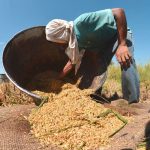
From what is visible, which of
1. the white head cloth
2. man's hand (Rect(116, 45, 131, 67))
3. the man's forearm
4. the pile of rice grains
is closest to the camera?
the pile of rice grains

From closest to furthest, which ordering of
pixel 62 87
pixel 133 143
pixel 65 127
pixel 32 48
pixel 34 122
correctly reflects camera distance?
pixel 133 143
pixel 65 127
pixel 34 122
pixel 62 87
pixel 32 48

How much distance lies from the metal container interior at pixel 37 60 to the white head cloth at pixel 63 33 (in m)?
0.38

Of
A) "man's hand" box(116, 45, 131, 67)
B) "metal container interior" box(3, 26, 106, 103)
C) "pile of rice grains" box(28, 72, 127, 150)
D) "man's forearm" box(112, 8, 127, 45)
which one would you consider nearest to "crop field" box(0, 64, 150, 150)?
"pile of rice grains" box(28, 72, 127, 150)

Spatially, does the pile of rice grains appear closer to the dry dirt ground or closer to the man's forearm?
the dry dirt ground

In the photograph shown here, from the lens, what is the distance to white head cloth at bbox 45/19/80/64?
3.74m

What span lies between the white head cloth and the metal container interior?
1.26 feet

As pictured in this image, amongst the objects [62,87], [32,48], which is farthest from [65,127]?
[32,48]

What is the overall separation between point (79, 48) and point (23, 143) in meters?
1.69

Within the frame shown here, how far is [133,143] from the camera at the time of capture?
7.43 ft

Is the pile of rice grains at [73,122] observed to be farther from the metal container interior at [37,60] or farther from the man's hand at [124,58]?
the metal container interior at [37,60]

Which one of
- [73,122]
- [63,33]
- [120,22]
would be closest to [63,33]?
[63,33]

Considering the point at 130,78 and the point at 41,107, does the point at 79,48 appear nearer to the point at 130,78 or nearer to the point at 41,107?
the point at 130,78

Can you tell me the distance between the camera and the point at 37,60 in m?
4.55

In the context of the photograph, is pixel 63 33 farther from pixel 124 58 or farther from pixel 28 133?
pixel 28 133
